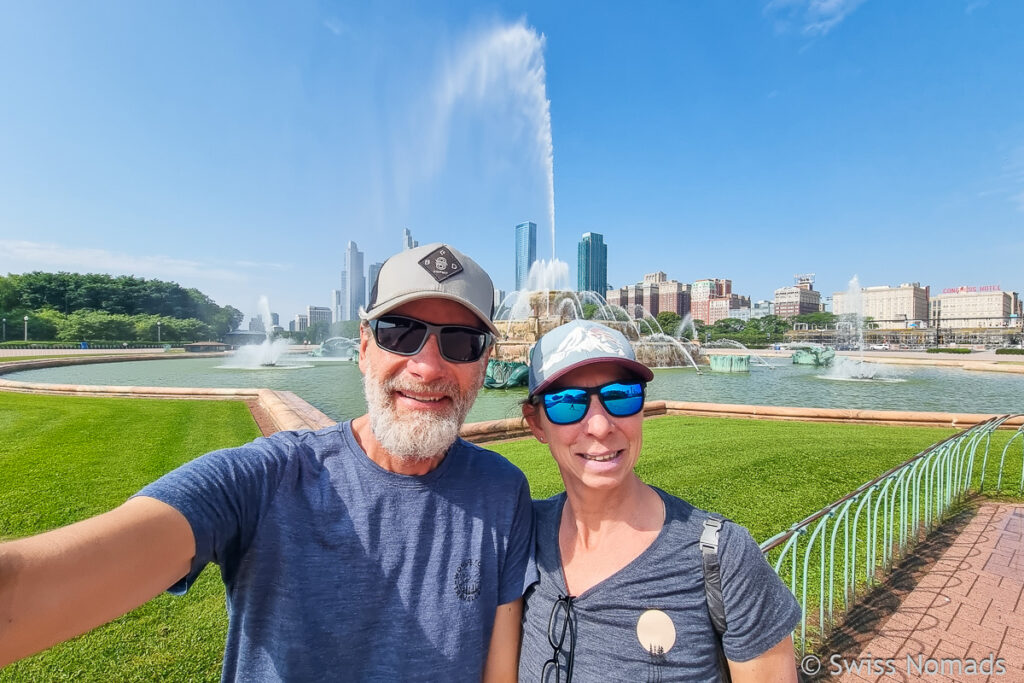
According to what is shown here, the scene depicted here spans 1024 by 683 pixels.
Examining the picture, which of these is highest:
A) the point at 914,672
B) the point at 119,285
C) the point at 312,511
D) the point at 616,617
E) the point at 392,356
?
the point at 119,285

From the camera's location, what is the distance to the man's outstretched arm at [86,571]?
2.82 ft

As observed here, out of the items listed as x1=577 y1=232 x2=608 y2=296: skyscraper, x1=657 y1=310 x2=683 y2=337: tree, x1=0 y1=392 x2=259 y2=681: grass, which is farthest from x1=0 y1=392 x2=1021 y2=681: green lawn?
x1=577 y1=232 x2=608 y2=296: skyscraper

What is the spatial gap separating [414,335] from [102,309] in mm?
88359

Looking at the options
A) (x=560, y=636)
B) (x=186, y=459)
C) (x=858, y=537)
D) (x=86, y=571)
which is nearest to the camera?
(x=86, y=571)

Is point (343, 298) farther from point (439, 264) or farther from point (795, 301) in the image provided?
point (439, 264)

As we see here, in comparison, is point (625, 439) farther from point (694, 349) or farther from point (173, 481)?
point (694, 349)

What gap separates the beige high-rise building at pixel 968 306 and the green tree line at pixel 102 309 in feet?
540

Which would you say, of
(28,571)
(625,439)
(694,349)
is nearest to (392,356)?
(625,439)

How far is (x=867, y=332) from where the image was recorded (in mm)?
100875

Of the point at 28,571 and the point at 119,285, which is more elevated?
the point at 119,285

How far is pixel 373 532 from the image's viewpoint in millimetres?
1429

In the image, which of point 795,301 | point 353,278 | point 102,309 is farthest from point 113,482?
point 795,301

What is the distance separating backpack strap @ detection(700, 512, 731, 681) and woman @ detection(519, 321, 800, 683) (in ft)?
0.04

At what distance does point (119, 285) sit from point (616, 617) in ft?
299
